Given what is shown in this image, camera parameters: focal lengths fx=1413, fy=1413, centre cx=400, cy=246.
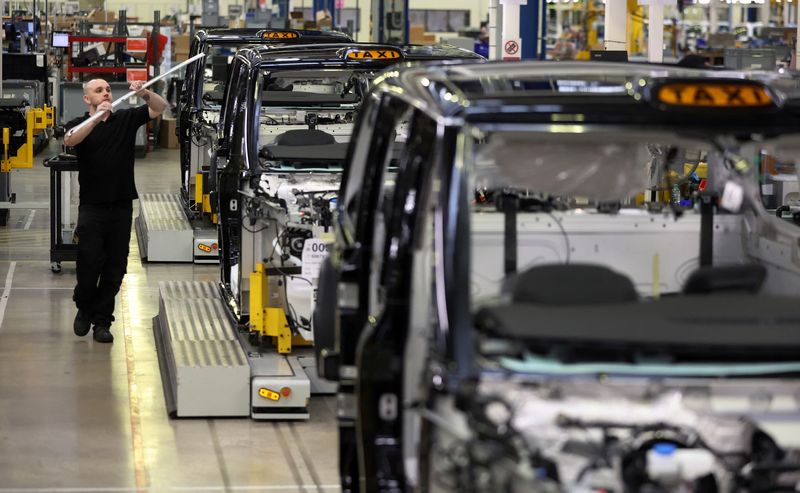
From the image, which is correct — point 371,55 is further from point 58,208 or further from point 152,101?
point 58,208

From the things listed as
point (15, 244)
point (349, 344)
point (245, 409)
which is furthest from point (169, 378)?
point (15, 244)

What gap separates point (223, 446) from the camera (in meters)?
7.01

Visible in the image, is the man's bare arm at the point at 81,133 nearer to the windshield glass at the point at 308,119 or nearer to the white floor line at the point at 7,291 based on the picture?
the windshield glass at the point at 308,119

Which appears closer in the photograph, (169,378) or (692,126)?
(692,126)

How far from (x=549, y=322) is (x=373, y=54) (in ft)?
16.6

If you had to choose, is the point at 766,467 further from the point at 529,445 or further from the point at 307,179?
the point at 307,179

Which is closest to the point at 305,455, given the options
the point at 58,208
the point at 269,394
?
the point at 269,394

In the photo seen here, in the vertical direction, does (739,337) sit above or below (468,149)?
below

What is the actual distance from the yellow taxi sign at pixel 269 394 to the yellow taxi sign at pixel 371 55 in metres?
2.21

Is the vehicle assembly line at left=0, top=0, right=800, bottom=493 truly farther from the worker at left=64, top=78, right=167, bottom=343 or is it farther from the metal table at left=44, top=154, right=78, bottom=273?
the metal table at left=44, top=154, right=78, bottom=273

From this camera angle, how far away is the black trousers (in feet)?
29.6

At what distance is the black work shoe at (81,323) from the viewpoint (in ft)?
31.0

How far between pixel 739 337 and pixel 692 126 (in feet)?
1.99

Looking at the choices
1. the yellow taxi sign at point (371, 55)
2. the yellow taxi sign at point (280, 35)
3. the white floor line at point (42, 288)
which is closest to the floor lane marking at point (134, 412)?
the white floor line at point (42, 288)
